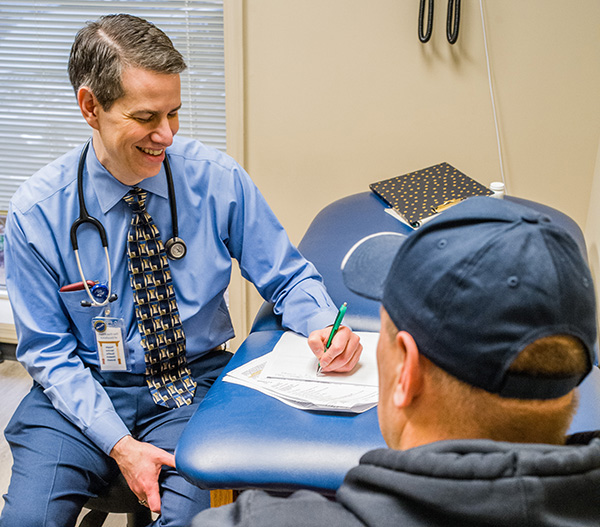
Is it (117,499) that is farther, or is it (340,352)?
(117,499)

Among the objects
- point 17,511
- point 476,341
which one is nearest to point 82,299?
point 17,511

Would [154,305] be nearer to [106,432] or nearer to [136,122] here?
[106,432]

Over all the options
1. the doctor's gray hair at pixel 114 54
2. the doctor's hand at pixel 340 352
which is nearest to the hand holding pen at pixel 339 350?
the doctor's hand at pixel 340 352

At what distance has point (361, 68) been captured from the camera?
225 cm

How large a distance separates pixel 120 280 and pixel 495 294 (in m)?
1.13

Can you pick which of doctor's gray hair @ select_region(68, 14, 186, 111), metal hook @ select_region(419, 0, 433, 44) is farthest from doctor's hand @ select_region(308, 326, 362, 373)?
metal hook @ select_region(419, 0, 433, 44)

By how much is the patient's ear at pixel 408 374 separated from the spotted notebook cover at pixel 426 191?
1.14 meters

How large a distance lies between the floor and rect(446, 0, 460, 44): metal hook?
187 centimetres

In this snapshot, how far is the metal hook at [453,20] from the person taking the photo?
208cm

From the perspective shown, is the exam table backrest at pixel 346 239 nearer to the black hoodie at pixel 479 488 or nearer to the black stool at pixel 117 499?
the black stool at pixel 117 499

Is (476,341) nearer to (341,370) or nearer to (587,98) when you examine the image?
(341,370)

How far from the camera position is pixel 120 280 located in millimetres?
1592

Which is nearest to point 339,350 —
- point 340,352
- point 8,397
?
point 340,352

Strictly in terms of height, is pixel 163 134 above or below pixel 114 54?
below
